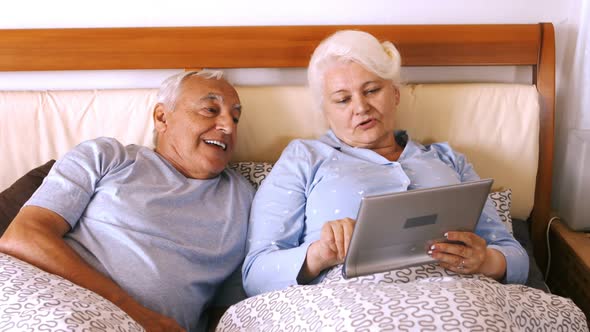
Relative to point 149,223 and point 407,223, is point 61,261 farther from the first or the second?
point 407,223

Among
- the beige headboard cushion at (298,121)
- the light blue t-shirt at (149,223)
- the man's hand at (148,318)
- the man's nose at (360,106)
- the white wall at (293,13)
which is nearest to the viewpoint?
the man's hand at (148,318)

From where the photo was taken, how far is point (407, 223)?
3.98 feet

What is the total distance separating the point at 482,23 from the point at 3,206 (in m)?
Answer: 1.57

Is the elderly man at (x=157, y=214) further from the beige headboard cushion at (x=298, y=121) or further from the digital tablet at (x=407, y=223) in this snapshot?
the digital tablet at (x=407, y=223)

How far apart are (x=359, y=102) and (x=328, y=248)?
18.0 inches

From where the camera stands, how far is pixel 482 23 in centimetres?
200

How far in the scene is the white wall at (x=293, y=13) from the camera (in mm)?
1967

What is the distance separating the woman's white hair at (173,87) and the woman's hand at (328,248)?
0.62 m

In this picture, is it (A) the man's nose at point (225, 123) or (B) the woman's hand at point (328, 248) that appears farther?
(A) the man's nose at point (225, 123)

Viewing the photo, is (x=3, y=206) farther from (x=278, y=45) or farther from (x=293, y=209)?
(x=278, y=45)

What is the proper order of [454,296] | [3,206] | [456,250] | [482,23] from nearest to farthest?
[454,296] → [456,250] → [3,206] → [482,23]

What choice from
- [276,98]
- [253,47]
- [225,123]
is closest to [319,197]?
[225,123]

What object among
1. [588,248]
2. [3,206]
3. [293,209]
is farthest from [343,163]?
[3,206]

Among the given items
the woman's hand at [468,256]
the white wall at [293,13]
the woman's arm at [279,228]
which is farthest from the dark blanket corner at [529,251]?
the woman's arm at [279,228]
